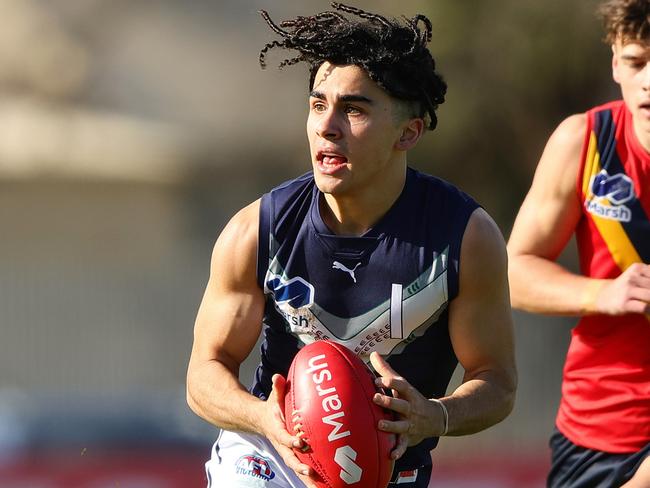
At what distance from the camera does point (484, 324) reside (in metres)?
5.27

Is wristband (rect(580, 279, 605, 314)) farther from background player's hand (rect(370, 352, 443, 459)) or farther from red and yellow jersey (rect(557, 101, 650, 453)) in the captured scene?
background player's hand (rect(370, 352, 443, 459))

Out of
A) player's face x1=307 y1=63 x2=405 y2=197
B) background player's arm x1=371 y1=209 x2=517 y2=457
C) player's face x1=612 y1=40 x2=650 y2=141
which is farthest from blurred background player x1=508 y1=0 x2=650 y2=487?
player's face x1=307 y1=63 x2=405 y2=197

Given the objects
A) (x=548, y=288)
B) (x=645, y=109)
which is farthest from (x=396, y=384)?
(x=645, y=109)

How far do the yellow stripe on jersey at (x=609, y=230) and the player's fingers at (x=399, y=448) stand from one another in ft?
5.72

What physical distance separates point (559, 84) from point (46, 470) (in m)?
17.8

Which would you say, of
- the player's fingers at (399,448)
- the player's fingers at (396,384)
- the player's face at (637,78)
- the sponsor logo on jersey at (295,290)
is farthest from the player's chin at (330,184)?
the player's face at (637,78)

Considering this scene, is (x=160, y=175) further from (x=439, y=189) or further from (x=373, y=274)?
(x=373, y=274)

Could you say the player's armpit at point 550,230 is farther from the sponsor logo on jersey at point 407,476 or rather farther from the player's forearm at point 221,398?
the player's forearm at point 221,398

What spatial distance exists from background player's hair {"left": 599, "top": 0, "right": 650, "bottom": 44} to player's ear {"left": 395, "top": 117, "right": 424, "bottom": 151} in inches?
42.1

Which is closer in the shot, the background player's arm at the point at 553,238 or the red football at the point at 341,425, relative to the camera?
the red football at the point at 341,425

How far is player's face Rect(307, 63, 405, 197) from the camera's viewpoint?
518 cm

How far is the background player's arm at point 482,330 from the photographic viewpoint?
5.18 meters

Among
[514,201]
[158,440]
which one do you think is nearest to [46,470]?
[158,440]

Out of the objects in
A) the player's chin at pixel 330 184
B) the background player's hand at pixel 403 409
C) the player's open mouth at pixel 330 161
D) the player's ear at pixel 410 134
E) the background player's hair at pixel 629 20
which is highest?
the background player's hair at pixel 629 20
